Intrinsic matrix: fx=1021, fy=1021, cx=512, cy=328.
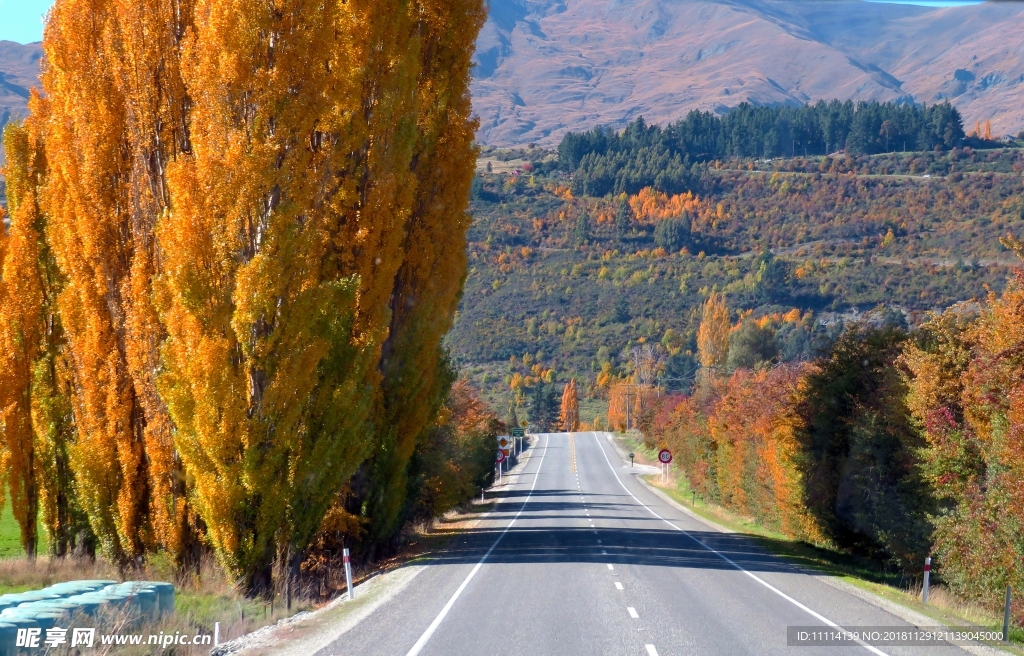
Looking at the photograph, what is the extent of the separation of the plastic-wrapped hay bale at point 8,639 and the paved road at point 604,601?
368 centimetres

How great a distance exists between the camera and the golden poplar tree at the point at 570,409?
150500 mm

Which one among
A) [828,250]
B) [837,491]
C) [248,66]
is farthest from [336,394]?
[828,250]

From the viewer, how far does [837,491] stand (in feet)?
103

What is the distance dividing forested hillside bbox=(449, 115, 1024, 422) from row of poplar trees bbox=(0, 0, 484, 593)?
82.7 metres

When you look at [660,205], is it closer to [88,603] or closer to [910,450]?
[910,450]

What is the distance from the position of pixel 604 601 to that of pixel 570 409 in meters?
138

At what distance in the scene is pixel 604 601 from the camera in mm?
17828

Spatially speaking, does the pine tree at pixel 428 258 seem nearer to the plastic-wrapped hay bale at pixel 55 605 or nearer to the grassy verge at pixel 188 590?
the grassy verge at pixel 188 590

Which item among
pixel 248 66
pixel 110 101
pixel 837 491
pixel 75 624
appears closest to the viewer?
pixel 75 624

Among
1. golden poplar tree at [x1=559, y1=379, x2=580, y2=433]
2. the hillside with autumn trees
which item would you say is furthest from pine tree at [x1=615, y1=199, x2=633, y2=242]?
golden poplar tree at [x1=559, y1=379, x2=580, y2=433]

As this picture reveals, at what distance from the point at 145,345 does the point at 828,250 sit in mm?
132181

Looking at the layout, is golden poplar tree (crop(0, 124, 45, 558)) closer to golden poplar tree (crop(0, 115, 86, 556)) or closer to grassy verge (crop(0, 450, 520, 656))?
golden poplar tree (crop(0, 115, 86, 556))

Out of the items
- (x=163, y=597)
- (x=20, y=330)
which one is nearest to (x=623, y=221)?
(x=20, y=330)

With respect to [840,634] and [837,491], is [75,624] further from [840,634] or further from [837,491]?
[837,491]
